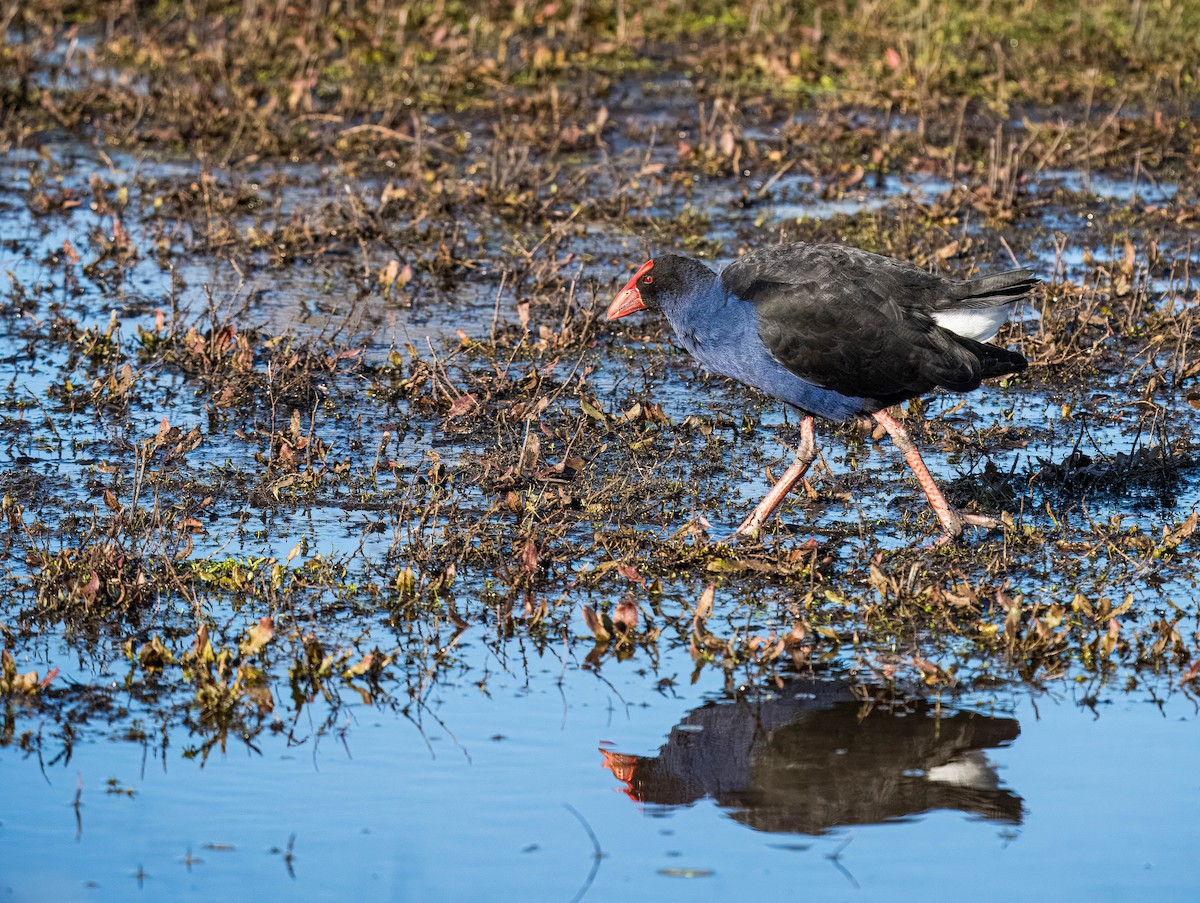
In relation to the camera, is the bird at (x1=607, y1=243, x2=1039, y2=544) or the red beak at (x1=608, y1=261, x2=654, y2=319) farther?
the red beak at (x1=608, y1=261, x2=654, y2=319)

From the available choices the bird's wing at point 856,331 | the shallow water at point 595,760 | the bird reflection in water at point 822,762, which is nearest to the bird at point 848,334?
the bird's wing at point 856,331

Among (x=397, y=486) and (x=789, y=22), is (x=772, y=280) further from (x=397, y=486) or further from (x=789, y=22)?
(x=789, y=22)

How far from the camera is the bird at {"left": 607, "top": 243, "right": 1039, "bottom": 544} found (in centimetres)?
581

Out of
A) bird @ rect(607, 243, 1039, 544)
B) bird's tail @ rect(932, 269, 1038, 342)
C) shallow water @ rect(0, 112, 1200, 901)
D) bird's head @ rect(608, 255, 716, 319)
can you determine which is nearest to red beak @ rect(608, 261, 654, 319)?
bird's head @ rect(608, 255, 716, 319)

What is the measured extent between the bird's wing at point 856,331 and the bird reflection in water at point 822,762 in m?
1.39

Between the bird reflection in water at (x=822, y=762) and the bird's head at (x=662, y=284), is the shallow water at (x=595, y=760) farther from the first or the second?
the bird's head at (x=662, y=284)

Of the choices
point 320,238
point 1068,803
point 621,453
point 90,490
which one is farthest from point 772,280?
point 320,238

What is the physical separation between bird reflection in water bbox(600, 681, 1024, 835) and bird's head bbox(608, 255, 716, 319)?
1.92 metres

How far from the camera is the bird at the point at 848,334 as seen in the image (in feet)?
19.1

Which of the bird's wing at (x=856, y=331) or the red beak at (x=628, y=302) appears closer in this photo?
the bird's wing at (x=856, y=331)

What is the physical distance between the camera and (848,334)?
19.0ft

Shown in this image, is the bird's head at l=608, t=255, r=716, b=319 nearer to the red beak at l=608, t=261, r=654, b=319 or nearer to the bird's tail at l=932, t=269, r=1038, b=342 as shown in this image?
the red beak at l=608, t=261, r=654, b=319

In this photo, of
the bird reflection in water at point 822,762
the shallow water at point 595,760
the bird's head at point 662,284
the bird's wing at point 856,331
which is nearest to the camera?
the shallow water at point 595,760

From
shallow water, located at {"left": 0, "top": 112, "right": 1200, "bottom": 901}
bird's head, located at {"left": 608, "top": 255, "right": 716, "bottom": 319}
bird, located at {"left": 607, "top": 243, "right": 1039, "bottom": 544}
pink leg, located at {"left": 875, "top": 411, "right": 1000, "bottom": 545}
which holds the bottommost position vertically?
shallow water, located at {"left": 0, "top": 112, "right": 1200, "bottom": 901}
